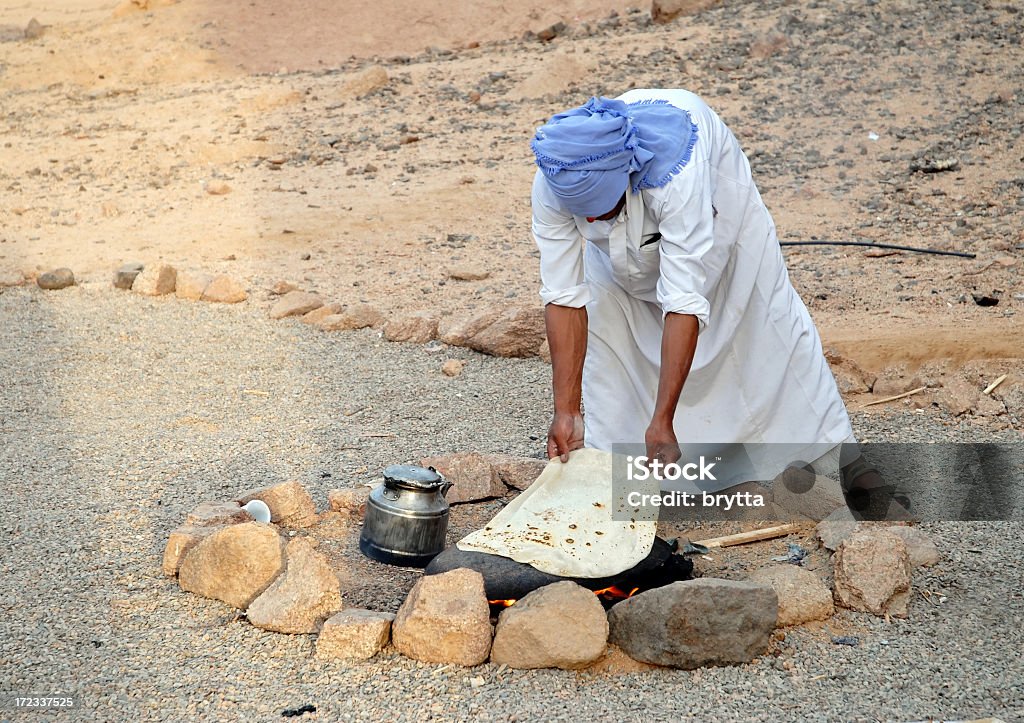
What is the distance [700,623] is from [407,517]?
3.19ft

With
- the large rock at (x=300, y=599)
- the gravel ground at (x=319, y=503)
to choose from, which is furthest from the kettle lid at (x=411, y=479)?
the gravel ground at (x=319, y=503)

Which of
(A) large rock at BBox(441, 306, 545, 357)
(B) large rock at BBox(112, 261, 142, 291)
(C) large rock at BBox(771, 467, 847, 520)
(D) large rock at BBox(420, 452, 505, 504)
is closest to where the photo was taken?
(C) large rock at BBox(771, 467, 847, 520)

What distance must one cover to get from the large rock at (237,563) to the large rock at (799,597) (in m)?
1.41

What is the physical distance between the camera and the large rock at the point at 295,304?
6473 mm

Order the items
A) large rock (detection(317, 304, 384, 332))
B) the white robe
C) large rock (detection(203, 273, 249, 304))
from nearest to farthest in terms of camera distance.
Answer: the white robe
large rock (detection(317, 304, 384, 332))
large rock (detection(203, 273, 249, 304))

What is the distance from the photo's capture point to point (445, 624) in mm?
2912

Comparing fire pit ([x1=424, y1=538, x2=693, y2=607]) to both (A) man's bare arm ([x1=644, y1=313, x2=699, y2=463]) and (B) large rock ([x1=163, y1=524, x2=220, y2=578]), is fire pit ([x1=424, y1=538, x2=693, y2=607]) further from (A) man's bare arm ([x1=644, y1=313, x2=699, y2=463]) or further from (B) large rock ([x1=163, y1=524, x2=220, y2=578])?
(B) large rock ([x1=163, y1=524, x2=220, y2=578])

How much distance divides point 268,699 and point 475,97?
8.75m

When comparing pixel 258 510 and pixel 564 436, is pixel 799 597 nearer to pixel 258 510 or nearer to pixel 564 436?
pixel 564 436

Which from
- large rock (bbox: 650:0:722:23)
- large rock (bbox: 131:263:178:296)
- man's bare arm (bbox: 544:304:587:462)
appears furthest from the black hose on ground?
large rock (bbox: 650:0:722:23)

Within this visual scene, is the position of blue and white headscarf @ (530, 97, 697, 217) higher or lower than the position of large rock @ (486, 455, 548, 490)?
higher

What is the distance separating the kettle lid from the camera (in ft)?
10.9

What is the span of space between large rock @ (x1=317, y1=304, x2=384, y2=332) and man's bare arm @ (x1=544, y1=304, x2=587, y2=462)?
2.94 meters

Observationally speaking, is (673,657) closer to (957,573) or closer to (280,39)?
(957,573)
